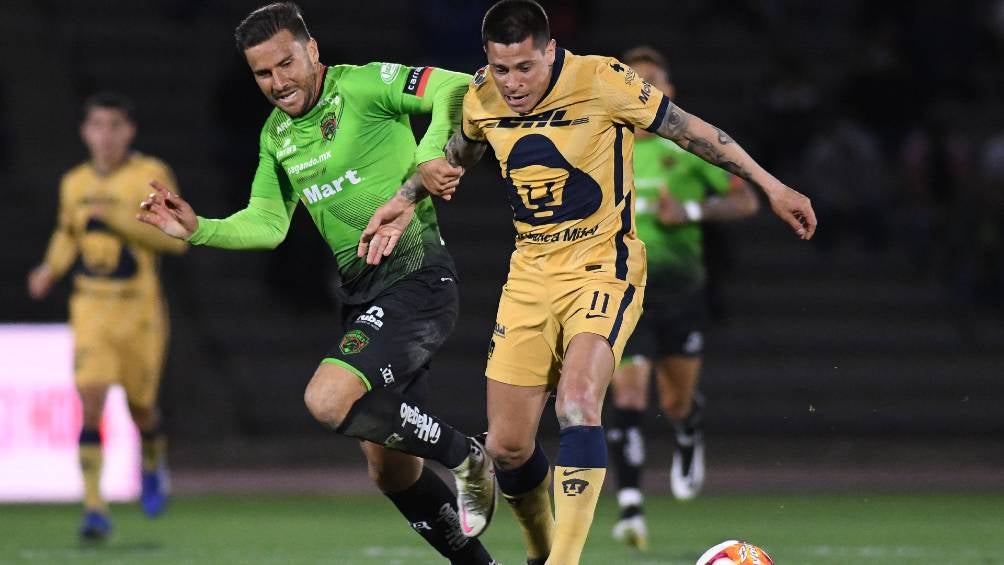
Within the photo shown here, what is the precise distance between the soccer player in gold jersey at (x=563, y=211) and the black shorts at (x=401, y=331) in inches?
13.2

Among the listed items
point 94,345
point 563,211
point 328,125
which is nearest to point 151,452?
point 94,345

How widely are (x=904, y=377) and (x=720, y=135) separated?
1151cm

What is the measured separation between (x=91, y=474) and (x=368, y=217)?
4.02 metres

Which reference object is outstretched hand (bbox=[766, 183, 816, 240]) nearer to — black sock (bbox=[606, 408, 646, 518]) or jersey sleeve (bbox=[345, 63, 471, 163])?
jersey sleeve (bbox=[345, 63, 471, 163])

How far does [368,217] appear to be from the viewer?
289 inches

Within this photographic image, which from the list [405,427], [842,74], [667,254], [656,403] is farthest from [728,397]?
[405,427]

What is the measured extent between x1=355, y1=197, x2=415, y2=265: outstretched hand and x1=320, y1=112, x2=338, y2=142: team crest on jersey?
0.53 metres

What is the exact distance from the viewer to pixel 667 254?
10.5 m

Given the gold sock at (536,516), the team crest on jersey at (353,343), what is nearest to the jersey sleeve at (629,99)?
the team crest on jersey at (353,343)

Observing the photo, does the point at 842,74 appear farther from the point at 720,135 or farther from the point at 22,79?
the point at 720,135

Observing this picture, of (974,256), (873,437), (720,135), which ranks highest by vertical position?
(720,135)

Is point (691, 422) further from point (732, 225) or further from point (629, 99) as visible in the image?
point (732, 225)

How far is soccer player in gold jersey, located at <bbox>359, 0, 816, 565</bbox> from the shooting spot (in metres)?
6.60

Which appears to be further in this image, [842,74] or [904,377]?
[842,74]
